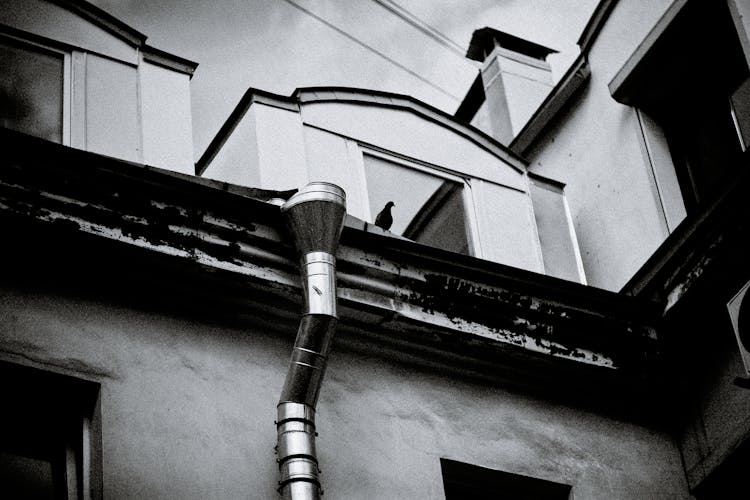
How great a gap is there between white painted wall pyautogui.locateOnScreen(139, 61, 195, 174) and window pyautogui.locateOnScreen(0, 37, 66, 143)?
554 millimetres

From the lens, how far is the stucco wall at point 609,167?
10289mm

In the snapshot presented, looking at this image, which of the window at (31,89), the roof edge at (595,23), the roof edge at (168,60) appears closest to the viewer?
the window at (31,89)

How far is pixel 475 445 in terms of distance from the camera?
8.02 metres

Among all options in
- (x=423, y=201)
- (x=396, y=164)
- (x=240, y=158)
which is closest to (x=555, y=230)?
(x=423, y=201)

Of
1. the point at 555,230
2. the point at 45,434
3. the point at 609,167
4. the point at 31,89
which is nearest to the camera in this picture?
the point at 45,434

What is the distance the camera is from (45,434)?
7078 mm

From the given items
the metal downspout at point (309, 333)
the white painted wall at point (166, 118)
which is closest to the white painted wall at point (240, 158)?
the white painted wall at point (166, 118)

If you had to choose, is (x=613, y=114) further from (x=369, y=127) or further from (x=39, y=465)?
(x=39, y=465)

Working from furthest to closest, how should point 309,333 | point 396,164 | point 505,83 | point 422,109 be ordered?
point 505,83 → point 422,109 → point 396,164 → point 309,333

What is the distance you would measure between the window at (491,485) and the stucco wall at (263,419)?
0.06 m

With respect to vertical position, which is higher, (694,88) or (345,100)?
(694,88)

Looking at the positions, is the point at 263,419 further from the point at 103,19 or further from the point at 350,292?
the point at 103,19

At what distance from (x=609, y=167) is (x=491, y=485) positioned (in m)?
3.62

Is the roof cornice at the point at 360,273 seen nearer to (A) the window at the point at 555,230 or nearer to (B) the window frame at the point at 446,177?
(B) the window frame at the point at 446,177
